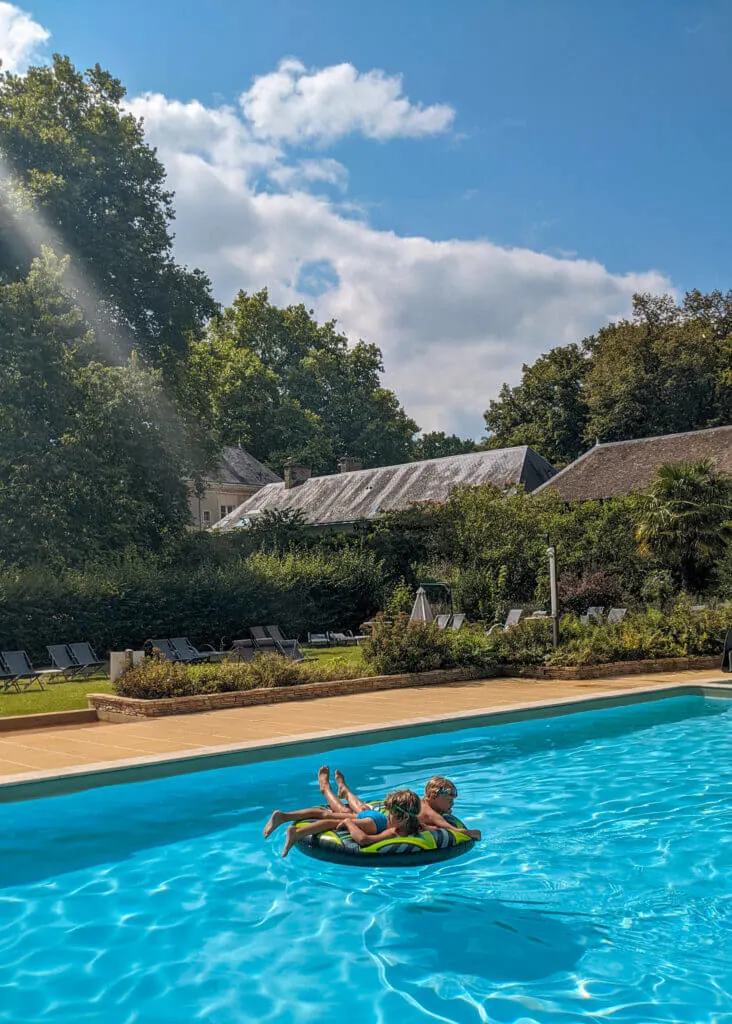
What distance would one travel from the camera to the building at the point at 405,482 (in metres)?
41.2

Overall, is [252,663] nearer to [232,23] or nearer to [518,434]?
[232,23]

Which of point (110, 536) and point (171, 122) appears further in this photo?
point (110, 536)

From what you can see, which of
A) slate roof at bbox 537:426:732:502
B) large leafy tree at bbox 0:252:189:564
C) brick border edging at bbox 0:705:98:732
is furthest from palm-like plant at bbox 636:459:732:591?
brick border edging at bbox 0:705:98:732

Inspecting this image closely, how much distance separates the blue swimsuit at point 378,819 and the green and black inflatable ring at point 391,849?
0.11 meters

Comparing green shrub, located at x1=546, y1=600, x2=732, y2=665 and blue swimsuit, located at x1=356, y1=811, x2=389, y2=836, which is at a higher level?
green shrub, located at x1=546, y1=600, x2=732, y2=665

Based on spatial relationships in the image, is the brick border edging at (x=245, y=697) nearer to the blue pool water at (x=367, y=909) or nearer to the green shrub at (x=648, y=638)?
the green shrub at (x=648, y=638)

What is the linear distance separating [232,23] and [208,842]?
39.0 feet

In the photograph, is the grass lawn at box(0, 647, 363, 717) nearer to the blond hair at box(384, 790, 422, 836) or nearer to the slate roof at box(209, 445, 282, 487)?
the blond hair at box(384, 790, 422, 836)

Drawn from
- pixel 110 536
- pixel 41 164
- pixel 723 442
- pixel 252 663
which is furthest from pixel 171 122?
pixel 723 442

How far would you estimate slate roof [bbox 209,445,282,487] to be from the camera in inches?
2261

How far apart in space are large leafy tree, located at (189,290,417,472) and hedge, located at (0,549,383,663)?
34.8 metres

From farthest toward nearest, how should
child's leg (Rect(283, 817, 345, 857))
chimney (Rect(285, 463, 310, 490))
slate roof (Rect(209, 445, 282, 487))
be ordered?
slate roof (Rect(209, 445, 282, 487)) → chimney (Rect(285, 463, 310, 490)) → child's leg (Rect(283, 817, 345, 857))

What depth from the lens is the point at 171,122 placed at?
14.7 m

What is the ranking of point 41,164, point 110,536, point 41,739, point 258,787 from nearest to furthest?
point 258,787
point 41,739
point 110,536
point 41,164
